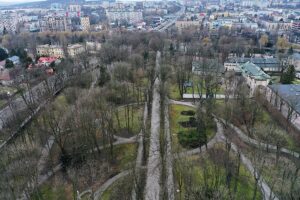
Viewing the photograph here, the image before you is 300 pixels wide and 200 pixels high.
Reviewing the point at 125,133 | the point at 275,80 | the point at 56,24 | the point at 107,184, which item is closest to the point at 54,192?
the point at 107,184

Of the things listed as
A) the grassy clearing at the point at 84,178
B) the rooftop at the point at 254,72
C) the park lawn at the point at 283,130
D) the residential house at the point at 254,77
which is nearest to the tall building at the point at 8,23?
the rooftop at the point at 254,72

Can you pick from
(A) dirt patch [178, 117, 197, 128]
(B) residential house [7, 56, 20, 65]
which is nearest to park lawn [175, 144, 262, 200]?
(A) dirt patch [178, 117, 197, 128]

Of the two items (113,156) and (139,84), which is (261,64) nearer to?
(139,84)

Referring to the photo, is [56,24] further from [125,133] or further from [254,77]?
[125,133]

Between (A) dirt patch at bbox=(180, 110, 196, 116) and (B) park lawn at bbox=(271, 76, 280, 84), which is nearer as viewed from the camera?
(A) dirt patch at bbox=(180, 110, 196, 116)

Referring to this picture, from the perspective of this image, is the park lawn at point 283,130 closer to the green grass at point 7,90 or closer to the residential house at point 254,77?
the residential house at point 254,77

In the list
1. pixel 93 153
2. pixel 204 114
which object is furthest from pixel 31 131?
pixel 204 114

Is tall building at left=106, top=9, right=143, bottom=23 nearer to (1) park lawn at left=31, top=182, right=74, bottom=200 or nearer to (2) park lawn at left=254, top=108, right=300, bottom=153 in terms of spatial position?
(2) park lawn at left=254, top=108, right=300, bottom=153

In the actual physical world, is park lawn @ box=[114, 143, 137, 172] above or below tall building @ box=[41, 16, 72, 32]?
below
